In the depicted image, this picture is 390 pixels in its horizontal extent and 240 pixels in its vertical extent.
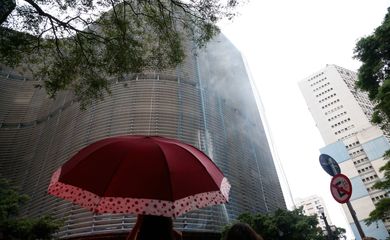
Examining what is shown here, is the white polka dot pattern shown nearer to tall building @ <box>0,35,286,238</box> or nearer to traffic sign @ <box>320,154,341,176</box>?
traffic sign @ <box>320,154,341,176</box>

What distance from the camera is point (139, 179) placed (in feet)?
5.61

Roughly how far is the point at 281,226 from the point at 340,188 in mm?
8825

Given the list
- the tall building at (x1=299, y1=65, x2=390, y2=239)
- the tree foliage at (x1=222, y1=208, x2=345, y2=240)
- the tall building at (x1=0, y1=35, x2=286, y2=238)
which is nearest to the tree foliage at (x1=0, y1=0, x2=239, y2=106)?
the tall building at (x1=0, y1=35, x2=286, y2=238)

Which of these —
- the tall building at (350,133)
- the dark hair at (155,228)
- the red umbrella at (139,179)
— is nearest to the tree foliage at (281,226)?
the red umbrella at (139,179)

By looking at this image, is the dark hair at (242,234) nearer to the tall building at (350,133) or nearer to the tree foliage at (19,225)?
the tree foliage at (19,225)

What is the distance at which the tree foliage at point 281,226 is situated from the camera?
11664 mm

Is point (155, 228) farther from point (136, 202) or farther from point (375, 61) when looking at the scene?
point (375, 61)

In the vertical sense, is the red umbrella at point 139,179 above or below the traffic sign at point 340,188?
below

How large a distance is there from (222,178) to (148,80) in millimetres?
13670

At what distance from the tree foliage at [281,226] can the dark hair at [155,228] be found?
35.4 feet

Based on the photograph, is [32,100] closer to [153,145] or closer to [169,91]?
[169,91]

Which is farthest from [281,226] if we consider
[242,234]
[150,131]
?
[242,234]

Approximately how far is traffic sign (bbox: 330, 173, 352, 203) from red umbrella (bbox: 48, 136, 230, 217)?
260 cm

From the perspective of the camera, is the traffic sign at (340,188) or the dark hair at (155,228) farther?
the traffic sign at (340,188)
